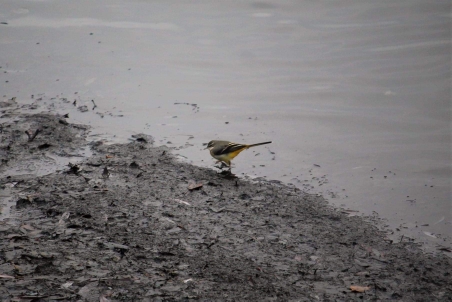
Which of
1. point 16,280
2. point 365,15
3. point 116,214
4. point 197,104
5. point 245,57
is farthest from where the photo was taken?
point 365,15

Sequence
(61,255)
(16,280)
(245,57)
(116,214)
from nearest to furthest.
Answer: (16,280) < (61,255) < (116,214) < (245,57)

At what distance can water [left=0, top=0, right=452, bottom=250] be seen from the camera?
7113mm

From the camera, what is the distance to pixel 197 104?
29.7 ft

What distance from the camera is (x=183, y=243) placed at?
5.04 meters

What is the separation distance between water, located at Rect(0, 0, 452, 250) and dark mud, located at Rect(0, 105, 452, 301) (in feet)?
2.19

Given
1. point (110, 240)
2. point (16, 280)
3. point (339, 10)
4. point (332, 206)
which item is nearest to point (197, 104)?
point (332, 206)

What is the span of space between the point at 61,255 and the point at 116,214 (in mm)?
884

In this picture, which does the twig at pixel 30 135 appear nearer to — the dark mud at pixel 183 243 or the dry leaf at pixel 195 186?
the dark mud at pixel 183 243

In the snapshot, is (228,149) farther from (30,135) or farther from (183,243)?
(30,135)

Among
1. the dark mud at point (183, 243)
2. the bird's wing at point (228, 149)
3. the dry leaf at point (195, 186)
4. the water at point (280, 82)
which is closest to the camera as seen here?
the dark mud at point (183, 243)

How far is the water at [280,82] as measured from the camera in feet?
23.3

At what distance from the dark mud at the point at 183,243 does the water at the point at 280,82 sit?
0.67m

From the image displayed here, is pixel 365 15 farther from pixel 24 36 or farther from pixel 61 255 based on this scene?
pixel 61 255

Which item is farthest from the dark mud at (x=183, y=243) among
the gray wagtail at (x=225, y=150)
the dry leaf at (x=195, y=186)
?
the gray wagtail at (x=225, y=150)
